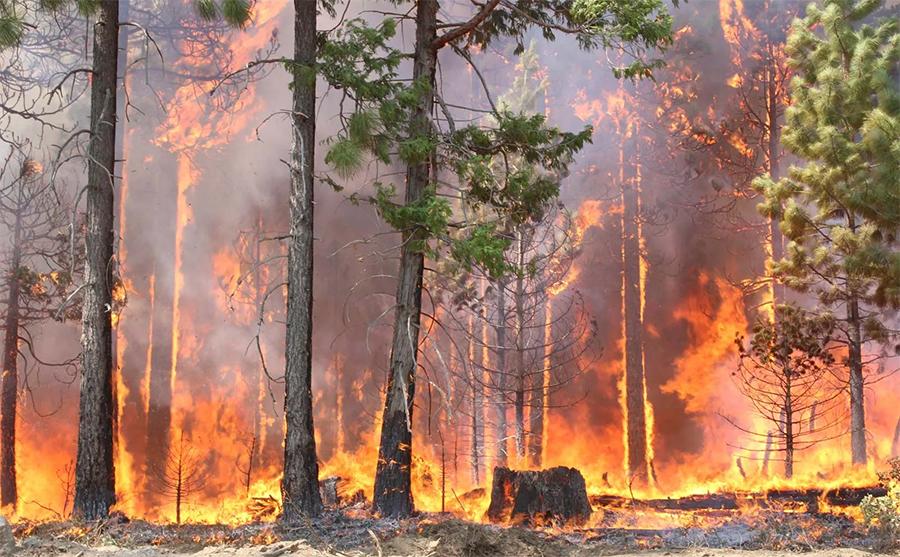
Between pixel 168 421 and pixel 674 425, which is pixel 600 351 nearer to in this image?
pixel 674 425

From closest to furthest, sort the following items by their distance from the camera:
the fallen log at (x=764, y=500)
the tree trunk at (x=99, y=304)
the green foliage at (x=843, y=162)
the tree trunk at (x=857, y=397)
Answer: the tree trunk at (x=99, y=304)
the fallen log at (x=764, y=500)
the green foliage at (x=843, y=162)
the tree trunk at (x=857, y=397)

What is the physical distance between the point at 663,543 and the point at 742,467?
575 inches

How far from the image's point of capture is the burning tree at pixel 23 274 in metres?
20.5

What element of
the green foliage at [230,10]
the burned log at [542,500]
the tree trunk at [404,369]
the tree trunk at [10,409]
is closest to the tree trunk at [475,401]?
the burned log at [542,500]

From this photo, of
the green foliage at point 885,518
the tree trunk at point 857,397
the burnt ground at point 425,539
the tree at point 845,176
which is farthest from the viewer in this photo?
the tree trunk at point 857,397

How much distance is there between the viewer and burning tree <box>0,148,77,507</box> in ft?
67.4

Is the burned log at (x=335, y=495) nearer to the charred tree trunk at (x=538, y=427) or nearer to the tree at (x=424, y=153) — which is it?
the tree at (x=424, y=153)

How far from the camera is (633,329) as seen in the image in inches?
1011

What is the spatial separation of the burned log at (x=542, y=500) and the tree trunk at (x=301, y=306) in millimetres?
3005

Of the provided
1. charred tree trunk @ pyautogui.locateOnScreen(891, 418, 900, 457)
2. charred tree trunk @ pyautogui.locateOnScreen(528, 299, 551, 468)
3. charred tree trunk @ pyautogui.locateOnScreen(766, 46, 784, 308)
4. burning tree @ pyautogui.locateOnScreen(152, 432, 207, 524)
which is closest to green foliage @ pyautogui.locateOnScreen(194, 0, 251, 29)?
charred tree trunk @ pyautogui.locateOnScreen(528, 299, 551, 468)

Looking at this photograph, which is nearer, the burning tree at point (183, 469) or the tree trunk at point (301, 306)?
the tree trunk at point (301, 306)

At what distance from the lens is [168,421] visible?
25.5 meters

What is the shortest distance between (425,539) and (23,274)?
14702 millimetres

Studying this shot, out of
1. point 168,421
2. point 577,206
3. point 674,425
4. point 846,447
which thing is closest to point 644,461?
point 674,425
